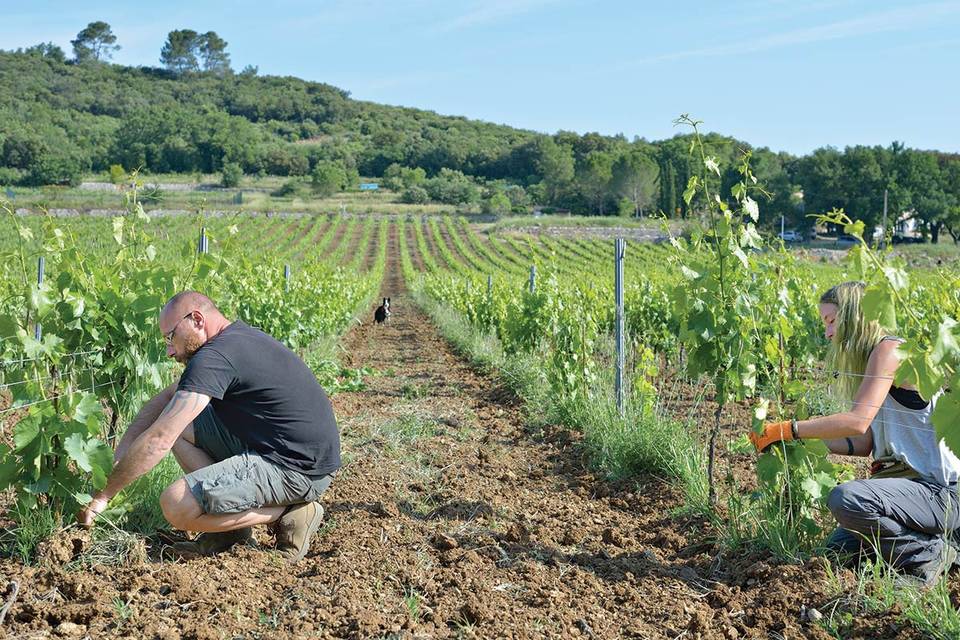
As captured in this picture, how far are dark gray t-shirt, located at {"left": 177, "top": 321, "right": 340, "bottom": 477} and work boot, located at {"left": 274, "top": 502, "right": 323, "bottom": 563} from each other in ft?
0.64

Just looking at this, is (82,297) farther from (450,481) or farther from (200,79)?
(200,79)

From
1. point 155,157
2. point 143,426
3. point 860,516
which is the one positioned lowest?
point 860,516

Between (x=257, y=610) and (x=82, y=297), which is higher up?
(x=82, y=297)

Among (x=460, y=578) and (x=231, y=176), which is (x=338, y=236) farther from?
(x=460, y=578)

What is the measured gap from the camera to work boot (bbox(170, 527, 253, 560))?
3566 mm

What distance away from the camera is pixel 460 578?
3.41m

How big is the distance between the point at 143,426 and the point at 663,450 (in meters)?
2.91

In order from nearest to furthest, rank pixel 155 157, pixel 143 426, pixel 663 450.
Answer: pixel 143 426 < pixel 663 450 < pixel 155 157

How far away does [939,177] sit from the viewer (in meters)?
65.5

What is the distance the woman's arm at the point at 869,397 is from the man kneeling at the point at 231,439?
2.14m

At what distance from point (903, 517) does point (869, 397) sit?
18.4 inches

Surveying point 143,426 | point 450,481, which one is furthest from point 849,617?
point 143,426

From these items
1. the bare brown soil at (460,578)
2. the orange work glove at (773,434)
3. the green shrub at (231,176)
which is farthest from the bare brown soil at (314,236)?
the orange work glove at (773,434)

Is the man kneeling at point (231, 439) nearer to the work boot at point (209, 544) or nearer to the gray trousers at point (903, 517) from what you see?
the work boot at point (209, 544)
